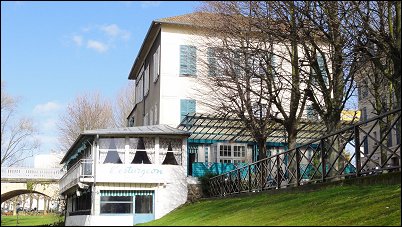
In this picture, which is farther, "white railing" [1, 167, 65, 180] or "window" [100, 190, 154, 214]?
"white railing" [1, 167, 65, 180]

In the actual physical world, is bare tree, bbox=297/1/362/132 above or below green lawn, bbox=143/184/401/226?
above

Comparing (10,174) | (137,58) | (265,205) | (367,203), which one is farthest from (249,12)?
(10,174)

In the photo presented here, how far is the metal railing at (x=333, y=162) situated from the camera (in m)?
12.7

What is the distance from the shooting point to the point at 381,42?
14.8 m

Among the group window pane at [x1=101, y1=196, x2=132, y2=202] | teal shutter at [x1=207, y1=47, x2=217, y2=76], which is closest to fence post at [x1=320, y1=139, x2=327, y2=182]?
teal shutter at [x1=207, y1=47, x2=217, y2=76]

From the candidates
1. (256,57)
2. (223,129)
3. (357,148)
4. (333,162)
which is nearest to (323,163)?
(333,162)

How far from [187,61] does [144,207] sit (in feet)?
31.3

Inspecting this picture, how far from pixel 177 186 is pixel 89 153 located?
5.67 meters

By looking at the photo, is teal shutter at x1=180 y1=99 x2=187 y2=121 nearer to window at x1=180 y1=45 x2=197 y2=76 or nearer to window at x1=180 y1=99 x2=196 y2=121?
window at x1=180 y1=99 x2=196 y2=121

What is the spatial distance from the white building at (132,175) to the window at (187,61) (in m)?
5.02

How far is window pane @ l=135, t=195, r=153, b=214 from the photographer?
2733cm

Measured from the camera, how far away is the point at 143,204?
90.1 ft

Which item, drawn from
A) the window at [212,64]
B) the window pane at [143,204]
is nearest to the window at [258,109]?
the window at [212,64]

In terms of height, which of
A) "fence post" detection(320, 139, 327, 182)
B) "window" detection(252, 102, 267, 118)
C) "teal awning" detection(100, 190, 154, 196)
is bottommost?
"teal awning" detection(100, 190, 154, 196)
